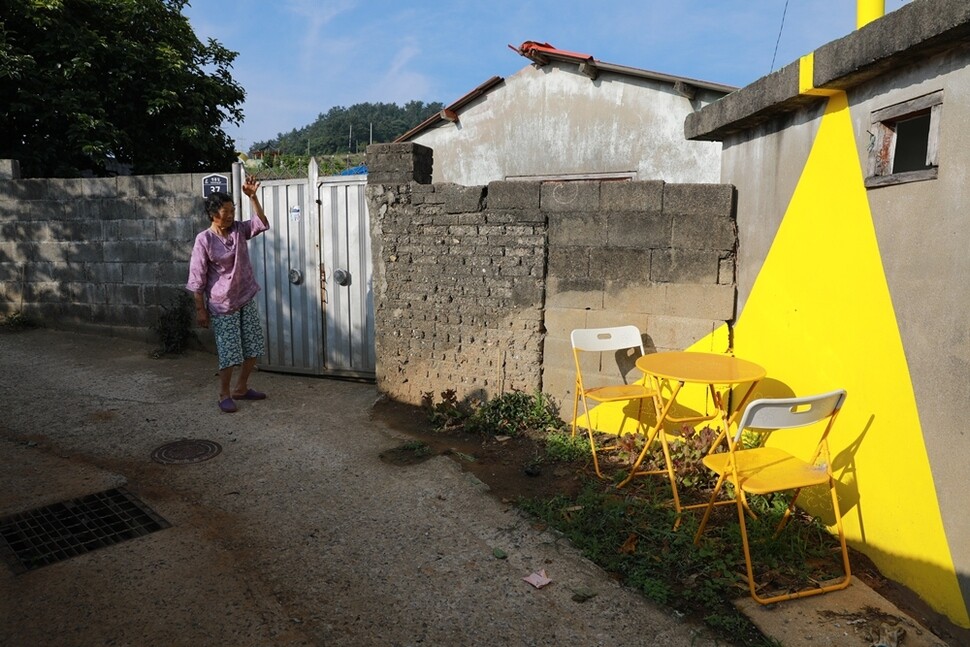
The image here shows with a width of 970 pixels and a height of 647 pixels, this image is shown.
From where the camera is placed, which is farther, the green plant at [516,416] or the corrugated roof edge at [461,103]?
the corrugated roof edge at [461,103]

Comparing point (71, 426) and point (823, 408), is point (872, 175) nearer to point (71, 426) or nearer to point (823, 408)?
point (823, 408)

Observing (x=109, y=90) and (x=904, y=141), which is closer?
(x=904, y=141)

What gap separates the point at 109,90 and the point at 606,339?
10.4 metres

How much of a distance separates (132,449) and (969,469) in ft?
15.9

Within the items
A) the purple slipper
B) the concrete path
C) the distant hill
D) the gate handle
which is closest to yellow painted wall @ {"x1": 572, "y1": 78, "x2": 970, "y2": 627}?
the concrete path

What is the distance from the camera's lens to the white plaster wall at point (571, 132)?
9.25 metres

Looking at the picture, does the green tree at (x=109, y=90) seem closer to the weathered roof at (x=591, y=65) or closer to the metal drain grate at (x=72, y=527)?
the weathered roof at (x=591, y=65)

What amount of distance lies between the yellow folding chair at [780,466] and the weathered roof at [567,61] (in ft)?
22.8

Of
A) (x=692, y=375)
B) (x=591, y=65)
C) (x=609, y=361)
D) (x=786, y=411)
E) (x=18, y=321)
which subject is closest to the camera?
(x=786, y=411)

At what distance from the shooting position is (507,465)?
430 centimetres

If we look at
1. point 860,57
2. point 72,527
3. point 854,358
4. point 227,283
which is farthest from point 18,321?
point 860,57

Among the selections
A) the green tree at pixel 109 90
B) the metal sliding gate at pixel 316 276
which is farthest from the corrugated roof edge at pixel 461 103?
the metal sliding gate at pixel 316 276

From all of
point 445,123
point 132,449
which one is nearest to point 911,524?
point 132,449

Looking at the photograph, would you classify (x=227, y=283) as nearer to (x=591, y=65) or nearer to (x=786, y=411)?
(x=786, y=411)
